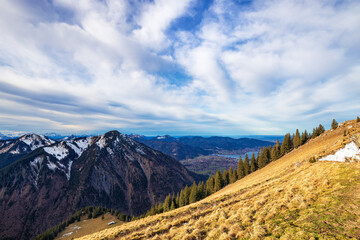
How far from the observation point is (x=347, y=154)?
2322 cm

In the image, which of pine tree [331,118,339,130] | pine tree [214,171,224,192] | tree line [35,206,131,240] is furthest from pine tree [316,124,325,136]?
tree line [35,206,131,240]

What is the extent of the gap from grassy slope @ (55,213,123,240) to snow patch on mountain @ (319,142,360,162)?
106 metres

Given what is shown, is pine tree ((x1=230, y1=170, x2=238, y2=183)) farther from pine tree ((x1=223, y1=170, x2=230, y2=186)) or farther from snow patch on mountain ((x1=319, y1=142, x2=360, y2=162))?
snow patch on mountain ((x1=319, y1=142, x2=360, y2=162))

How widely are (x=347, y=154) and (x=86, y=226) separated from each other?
429 ft

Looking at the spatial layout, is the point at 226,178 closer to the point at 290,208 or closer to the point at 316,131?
the point at 316,131

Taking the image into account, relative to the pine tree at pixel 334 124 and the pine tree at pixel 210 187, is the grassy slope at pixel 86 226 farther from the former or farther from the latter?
the pine tree at pixel 334 124

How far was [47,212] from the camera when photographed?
17238cm

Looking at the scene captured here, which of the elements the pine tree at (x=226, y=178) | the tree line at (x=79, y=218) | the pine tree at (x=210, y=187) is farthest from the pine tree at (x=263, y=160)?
the tree line at (x=79, y=218)

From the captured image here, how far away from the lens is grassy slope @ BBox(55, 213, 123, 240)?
85.0 metres

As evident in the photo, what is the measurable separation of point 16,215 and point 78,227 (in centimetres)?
13483

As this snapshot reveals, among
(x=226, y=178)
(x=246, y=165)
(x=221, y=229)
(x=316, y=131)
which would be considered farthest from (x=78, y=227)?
(x=316, y=131)

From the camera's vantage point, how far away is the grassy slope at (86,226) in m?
85.0

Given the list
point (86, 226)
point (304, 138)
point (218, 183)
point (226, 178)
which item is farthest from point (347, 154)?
point (86, 226)

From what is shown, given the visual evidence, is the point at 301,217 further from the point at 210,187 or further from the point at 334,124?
the point at 334,124
